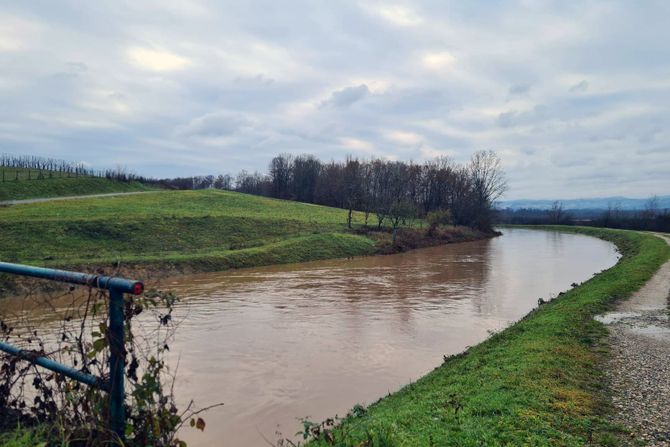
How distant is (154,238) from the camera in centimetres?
3102

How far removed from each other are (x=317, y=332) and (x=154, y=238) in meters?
21.2

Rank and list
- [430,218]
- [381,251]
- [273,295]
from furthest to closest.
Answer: [430,218], [381,251], [273,295]

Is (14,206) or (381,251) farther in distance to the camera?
(381,251)

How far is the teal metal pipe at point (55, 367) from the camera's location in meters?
3.00

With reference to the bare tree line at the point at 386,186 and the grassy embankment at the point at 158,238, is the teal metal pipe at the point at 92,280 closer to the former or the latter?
the grassy embankment at the point at 158,238

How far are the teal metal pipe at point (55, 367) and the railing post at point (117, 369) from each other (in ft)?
0.27

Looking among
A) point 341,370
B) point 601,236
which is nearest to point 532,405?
point 341,370

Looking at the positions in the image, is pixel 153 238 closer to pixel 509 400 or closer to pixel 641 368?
pixel 509 400

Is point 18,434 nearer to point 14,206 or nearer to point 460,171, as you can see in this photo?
point 14,206

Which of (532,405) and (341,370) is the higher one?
(532,405)

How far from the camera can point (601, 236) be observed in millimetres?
66562

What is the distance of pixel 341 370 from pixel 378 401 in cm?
216

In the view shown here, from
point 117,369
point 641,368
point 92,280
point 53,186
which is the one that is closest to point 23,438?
point 117,369

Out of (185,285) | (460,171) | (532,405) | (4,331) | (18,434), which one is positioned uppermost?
(460,171)
